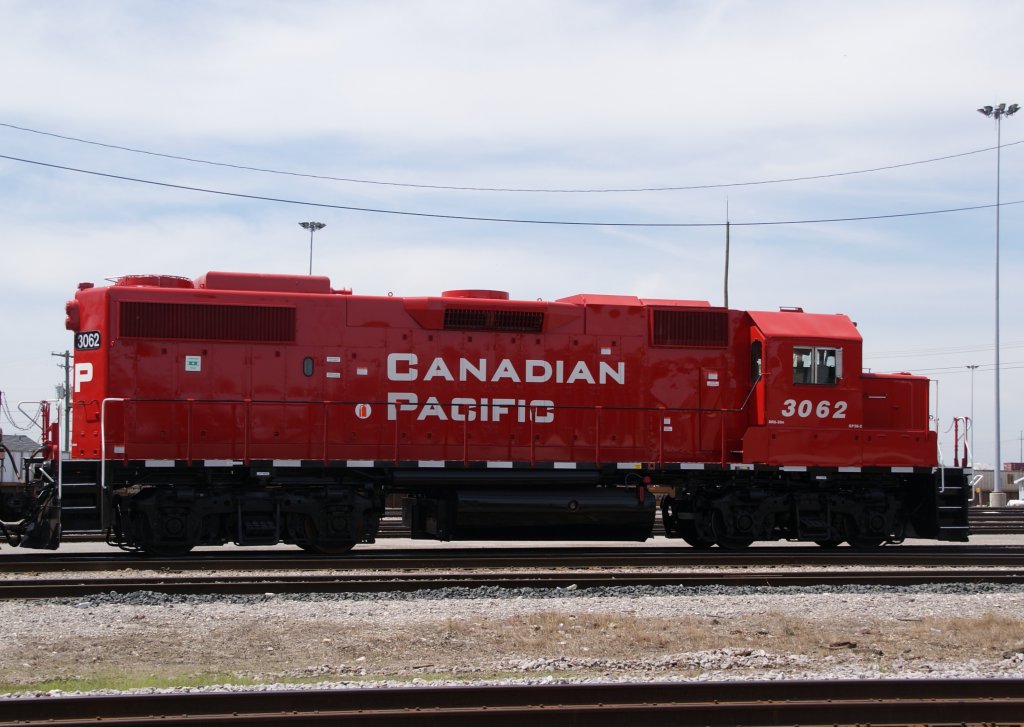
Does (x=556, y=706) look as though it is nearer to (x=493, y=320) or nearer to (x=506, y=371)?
(x=506, y=371)

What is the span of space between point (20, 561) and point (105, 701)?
8.88 meters

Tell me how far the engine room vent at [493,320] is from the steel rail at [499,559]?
3.65 meters

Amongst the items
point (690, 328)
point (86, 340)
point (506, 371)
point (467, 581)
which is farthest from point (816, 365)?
point (86, 340)

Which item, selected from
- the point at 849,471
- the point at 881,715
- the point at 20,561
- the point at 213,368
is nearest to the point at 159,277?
the point at 213,368

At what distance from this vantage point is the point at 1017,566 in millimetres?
15258

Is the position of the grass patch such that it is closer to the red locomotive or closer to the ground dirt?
the ground dirt

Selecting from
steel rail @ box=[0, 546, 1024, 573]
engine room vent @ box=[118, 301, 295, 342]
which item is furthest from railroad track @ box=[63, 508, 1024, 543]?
engine room vent @ box=[118, 301, 295, 342]

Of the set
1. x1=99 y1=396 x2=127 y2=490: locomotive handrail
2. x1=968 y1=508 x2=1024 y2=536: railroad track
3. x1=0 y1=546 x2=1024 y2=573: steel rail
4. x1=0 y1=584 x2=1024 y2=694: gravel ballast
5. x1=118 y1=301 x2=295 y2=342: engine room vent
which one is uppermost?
x1=118 y1=301 x2=295 y2=342: engine room vent

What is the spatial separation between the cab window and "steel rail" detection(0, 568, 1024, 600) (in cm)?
399

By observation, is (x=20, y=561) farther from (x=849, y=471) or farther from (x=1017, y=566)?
(x=1017, y=566)

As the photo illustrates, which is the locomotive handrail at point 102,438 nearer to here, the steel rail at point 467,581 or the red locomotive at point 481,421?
the red locomotive at point 481,421

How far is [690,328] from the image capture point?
17594 millimetres

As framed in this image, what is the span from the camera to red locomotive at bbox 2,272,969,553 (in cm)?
1553

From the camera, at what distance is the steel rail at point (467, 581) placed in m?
11.8
